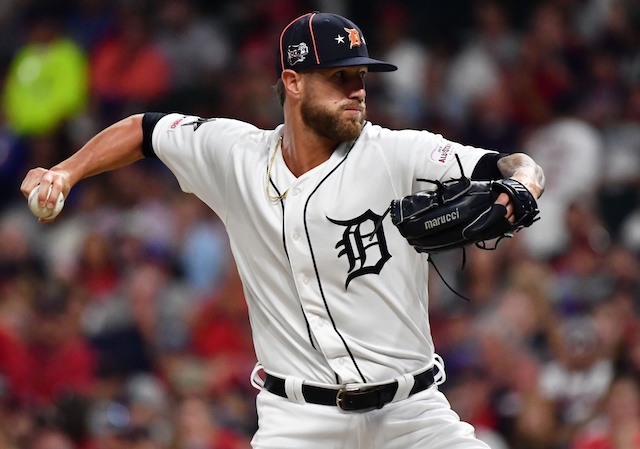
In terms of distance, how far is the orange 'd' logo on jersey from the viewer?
4418 millimetres

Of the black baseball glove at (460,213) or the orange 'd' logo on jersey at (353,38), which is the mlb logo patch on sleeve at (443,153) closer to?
the black baseball glove at (460,213)

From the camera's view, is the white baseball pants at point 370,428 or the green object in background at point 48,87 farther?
the green object in background at point 48,87

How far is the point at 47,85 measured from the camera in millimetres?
11250

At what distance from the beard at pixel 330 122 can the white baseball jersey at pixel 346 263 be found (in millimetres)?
64

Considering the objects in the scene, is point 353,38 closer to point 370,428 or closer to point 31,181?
→ point 31,181

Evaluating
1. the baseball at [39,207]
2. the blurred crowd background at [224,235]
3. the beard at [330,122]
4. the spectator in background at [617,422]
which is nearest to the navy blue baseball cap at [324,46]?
the beard at [330,122]

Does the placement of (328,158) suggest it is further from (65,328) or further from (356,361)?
(65,328)

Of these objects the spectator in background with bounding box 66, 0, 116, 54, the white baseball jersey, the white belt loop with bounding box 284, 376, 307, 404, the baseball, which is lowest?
the white belt loop with bounding box 284, 376, 307, 404

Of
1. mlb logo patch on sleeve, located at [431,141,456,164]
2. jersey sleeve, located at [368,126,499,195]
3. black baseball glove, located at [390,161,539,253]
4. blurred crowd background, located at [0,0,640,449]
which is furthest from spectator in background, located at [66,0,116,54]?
black baseball glove, located at [390,161,539,253]

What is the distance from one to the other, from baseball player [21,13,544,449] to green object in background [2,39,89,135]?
6.81 metres

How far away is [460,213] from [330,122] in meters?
0.79

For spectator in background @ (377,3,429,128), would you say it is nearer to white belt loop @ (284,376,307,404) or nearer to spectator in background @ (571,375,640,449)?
spectator in background @ (571,375,640,449)

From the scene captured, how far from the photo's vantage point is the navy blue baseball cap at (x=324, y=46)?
439 cm

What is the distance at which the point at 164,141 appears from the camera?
4785 mm
